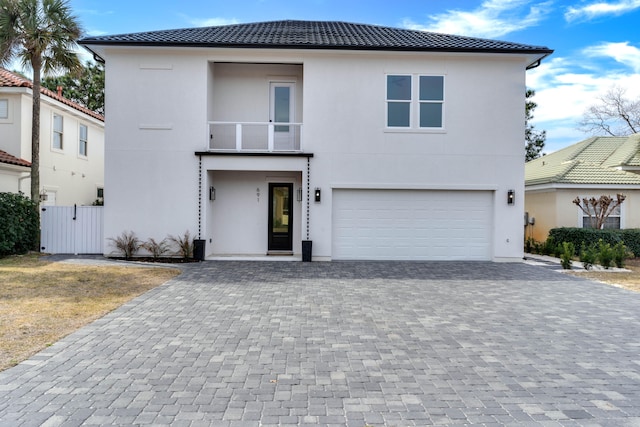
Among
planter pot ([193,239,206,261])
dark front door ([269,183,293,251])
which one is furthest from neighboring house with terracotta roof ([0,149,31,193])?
dark front door ([269,183,293,251])

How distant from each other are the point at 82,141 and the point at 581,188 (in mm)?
22430

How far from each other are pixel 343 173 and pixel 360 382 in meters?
9.70

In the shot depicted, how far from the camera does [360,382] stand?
430cm

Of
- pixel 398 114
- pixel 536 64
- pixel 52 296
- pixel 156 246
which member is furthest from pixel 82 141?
pixel 536 64

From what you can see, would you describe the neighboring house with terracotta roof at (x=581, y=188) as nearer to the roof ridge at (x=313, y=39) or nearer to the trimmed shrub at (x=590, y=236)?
the trimmed shrub at (x=590, y=236)

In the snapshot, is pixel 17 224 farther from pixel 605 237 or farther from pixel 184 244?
pixel 605 237

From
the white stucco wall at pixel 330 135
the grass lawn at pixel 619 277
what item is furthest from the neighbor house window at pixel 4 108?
the grass lawn at pixel 619 277

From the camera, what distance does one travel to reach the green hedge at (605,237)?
48.8ft

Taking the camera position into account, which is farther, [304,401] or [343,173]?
[343,173]

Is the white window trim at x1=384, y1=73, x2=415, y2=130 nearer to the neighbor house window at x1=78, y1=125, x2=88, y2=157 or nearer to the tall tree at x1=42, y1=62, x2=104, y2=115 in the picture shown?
the neighbor house window at x1=78, y1=125, x2=88, y2=157

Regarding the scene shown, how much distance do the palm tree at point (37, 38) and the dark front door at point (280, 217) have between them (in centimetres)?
810

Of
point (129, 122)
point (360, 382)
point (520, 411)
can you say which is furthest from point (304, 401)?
point (129, 122)

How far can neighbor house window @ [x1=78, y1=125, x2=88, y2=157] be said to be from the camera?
20445 mm

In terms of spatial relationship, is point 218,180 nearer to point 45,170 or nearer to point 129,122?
point 129,122
